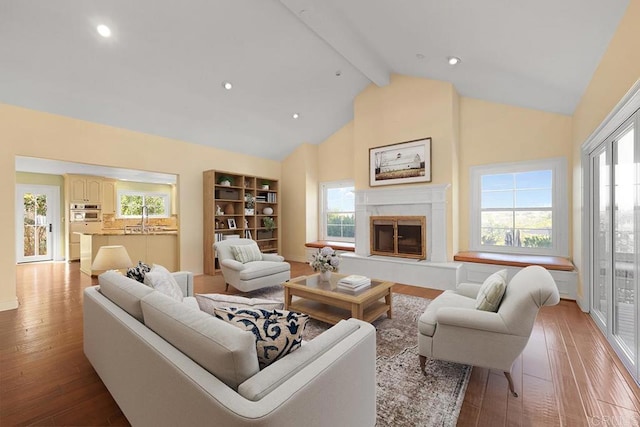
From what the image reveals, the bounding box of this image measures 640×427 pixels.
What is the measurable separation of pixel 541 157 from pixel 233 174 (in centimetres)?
518

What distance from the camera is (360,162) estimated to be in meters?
5.19

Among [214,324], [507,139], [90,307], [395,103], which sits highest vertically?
[395,103]

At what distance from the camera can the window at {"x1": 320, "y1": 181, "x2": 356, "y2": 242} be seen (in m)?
6.25

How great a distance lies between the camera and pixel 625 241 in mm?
2211

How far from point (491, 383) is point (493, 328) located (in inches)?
18.3

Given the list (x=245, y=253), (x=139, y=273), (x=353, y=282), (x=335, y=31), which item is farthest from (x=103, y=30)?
(x=353, y=282)

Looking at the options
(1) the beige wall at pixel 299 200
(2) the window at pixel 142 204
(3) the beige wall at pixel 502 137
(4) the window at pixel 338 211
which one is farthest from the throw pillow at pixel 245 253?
(2) the window at pixel 142 204

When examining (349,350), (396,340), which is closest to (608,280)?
(396,340)

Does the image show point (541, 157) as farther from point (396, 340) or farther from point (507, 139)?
point (396, 340)

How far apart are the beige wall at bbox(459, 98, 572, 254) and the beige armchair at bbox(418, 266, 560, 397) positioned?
2.83 metres

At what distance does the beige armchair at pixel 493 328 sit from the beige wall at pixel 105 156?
4581 millimetres

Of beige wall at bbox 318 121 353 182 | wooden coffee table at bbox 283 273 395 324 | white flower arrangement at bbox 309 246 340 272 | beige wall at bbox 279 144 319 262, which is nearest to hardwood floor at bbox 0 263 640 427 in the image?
wooden coffee table at bbox 283 273 395 324

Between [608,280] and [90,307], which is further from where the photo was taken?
[608,280]

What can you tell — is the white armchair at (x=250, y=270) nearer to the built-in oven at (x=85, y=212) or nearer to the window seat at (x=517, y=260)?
the window seat at (x=517, y=260)
